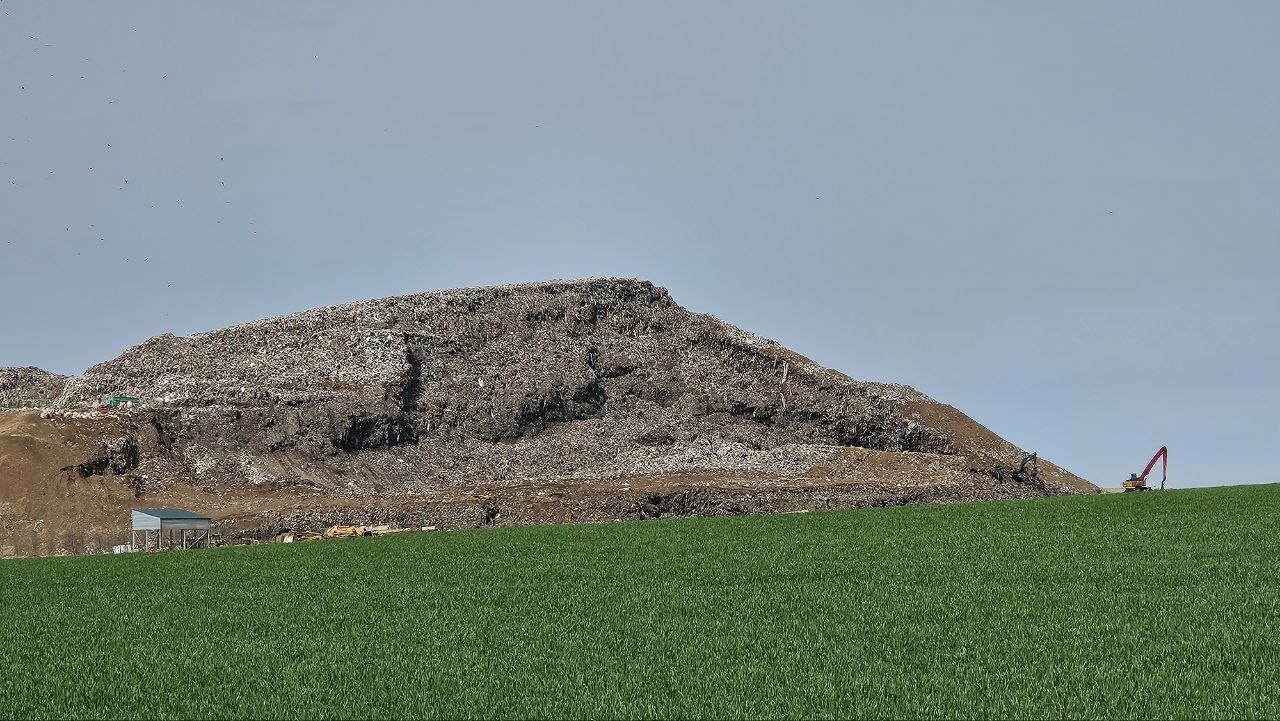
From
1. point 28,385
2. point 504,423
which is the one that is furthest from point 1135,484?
point 28,385

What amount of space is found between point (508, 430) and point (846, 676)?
53.5 m

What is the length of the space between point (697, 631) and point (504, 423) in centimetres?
5066

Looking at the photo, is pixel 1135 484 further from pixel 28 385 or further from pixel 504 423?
pixel 28 385

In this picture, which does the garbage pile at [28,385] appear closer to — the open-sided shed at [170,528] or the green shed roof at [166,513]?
the open-sided shed at [170,528]

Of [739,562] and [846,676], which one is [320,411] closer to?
[739,562]

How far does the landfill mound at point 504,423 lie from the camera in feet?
163

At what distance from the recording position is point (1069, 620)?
41.4 ft

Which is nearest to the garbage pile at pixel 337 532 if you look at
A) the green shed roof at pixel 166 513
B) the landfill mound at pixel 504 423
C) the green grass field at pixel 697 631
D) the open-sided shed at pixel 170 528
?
the landfill mound at pixel 504 423

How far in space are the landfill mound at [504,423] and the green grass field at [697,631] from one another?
83.9 feet

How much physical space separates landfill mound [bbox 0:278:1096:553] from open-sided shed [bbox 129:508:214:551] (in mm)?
2821

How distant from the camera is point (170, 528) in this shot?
39.5 meters

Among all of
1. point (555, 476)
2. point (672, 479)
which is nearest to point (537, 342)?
point (555, 476)

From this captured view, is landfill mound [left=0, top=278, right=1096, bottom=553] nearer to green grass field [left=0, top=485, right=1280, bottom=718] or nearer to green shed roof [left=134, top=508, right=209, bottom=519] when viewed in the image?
green shed roof [left=134, top=508, right=209, bottom=519]

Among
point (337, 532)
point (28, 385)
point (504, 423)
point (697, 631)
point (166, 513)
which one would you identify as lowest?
point (337, 532)
